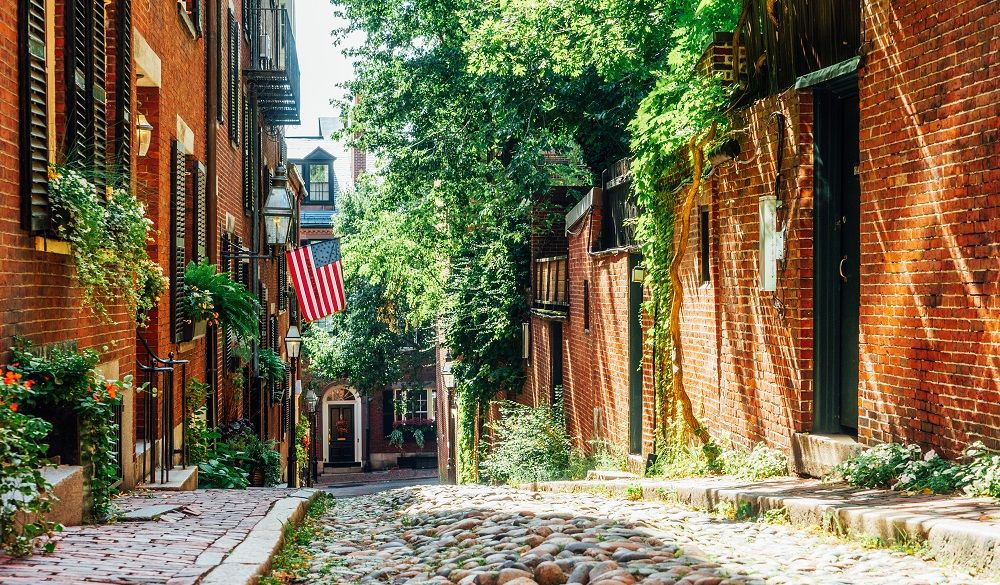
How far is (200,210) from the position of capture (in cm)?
1415

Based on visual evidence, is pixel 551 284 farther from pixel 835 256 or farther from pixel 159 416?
pixel 835 256

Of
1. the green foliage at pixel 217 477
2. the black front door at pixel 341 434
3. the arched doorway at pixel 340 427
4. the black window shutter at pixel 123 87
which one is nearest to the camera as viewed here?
the black window shutter at pixel 123 87

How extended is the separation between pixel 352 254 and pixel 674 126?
17701 mm

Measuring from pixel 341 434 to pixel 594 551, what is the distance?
143 ft

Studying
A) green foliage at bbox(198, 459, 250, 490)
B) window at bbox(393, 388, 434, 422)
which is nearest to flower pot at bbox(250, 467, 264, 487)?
green foliage at bbox(198, 459, 250, 490)

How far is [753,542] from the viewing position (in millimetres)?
6809

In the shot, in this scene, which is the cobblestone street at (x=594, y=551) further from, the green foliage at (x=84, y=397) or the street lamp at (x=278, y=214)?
the street lamp at (x=278, y=214)

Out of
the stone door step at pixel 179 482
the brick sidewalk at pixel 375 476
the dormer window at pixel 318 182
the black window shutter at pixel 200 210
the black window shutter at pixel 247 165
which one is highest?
the dormer window at pixel 318 182

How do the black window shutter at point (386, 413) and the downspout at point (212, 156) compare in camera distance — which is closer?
the downspout at point (212, 156)

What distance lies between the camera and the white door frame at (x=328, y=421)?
48.2 metres

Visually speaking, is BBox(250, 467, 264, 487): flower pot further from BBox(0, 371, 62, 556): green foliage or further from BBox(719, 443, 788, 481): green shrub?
BBox(0, 371, 62, 556): green foliage

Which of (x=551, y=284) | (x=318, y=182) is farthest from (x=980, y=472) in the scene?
(x=318, y=182)

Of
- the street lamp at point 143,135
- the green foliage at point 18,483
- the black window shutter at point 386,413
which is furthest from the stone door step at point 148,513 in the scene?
the black window shutter at point 386,413

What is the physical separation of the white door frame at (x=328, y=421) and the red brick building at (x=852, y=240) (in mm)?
36505
